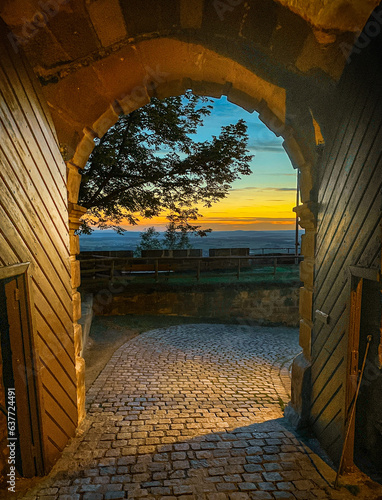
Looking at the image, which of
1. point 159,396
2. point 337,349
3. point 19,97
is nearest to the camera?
point 19,97

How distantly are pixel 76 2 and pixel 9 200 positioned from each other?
6.81ft

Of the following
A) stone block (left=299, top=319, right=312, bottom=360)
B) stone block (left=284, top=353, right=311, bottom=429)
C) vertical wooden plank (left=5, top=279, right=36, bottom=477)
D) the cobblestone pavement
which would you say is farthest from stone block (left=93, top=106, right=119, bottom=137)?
stone block (left=284, top=353, right=311, bottom=429)

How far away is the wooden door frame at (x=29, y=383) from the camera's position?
2600 millimetres

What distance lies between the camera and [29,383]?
2.72m

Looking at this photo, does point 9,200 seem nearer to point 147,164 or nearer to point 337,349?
point 337,349

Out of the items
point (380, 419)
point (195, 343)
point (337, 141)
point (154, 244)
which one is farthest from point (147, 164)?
point (154, 244)

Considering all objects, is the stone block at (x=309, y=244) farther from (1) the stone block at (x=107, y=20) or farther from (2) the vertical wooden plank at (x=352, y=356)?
(1) the stone block at (x=107, y=20)

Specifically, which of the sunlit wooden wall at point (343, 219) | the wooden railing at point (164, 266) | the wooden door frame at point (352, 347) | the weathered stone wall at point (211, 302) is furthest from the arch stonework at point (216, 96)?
the wooden railing at point (164, 266)

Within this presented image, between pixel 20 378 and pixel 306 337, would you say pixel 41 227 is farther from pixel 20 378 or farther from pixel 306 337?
pixel 306 337

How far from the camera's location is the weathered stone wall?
961 cm

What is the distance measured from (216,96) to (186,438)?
4.49 metres

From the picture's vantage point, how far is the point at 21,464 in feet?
9.16

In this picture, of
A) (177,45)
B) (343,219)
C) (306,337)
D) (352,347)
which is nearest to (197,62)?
(177,45)

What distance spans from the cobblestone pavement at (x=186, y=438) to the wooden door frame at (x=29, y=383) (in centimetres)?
26
